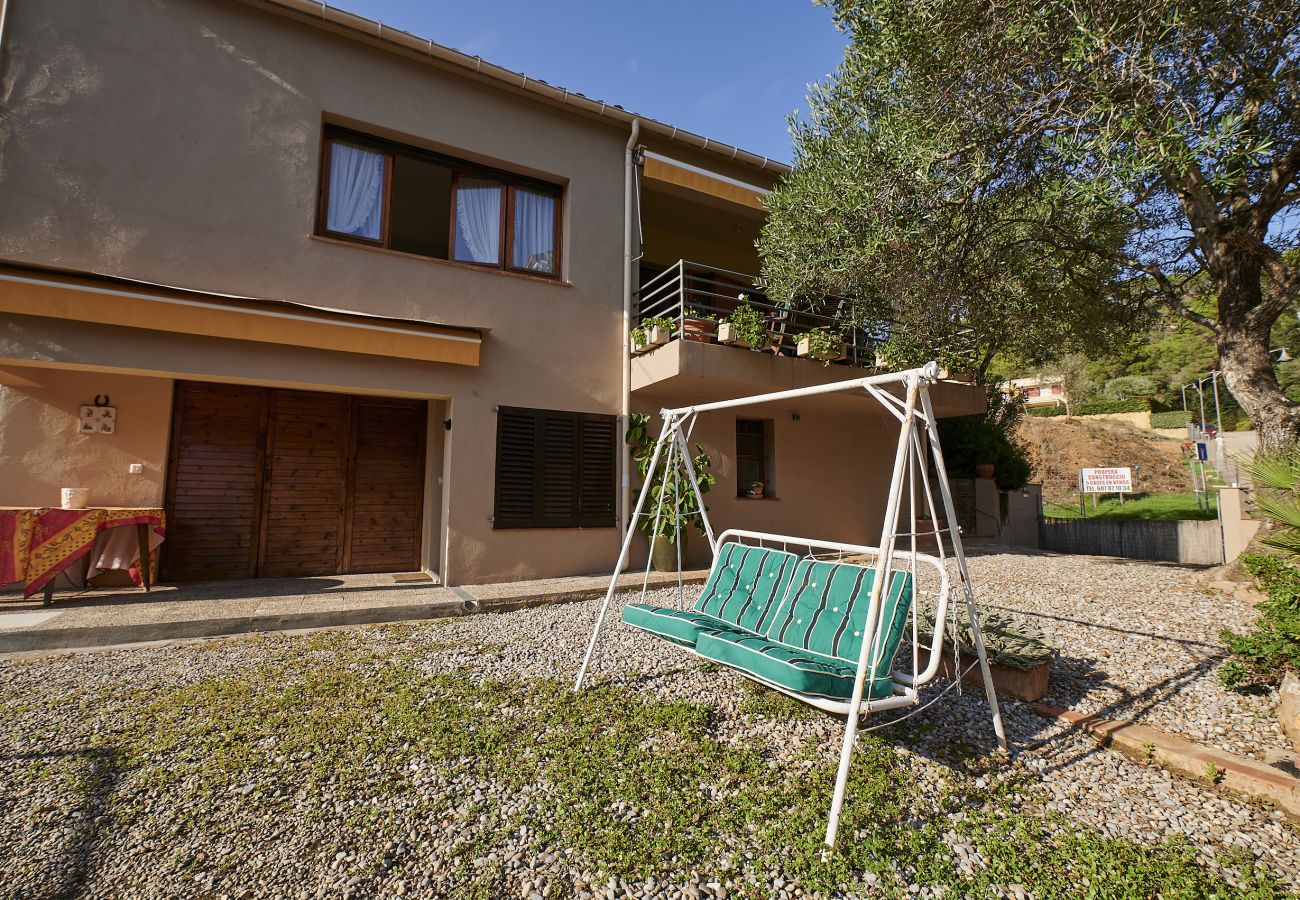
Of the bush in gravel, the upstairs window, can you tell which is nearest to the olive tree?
the bush in gravel

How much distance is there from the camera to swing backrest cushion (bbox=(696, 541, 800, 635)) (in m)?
4.69

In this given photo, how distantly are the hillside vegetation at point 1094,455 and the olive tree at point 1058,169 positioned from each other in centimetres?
2339

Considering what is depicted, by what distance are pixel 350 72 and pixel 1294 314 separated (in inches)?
1212

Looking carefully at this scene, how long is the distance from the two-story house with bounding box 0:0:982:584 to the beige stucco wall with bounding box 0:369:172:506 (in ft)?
0.09

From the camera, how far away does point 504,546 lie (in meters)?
8.87

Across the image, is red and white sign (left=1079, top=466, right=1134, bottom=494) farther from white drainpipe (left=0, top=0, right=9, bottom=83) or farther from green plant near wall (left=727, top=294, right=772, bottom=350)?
white drainpipe (left=0, top=0, right=9, bottom=83)

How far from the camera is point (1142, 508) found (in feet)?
77.5

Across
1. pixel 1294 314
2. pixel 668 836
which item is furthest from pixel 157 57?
pixel 1294 314

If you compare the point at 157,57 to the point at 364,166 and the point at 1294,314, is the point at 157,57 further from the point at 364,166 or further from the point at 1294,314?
the point at 1294,314

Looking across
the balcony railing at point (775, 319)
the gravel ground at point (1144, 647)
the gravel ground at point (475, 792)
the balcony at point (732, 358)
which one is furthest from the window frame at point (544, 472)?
the gravel ground at point (1144, 647)

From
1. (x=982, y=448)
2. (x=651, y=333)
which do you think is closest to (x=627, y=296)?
(x=651, y=333)

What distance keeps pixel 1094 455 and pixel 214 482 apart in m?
35.8

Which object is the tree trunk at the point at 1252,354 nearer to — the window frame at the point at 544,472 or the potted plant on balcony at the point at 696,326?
the potted plant on balcony at the point at 696,326

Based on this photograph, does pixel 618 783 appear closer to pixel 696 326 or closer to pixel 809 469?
pixel 696 326
